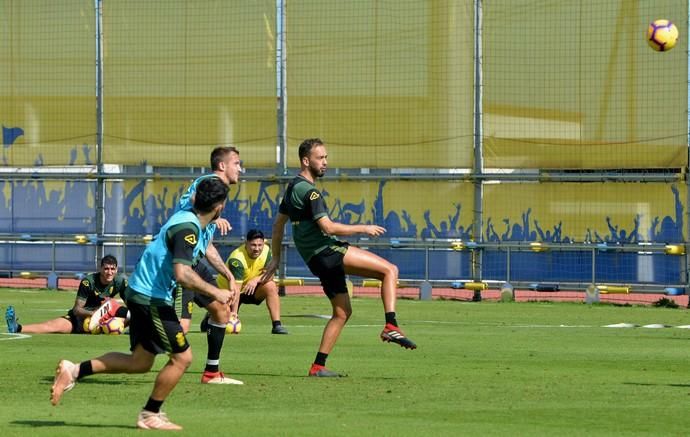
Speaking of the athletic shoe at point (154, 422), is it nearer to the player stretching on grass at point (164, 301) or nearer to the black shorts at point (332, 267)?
the player stretching on grass at point (164, 301)

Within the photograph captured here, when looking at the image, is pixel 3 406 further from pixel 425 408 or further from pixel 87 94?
pixel 87 94

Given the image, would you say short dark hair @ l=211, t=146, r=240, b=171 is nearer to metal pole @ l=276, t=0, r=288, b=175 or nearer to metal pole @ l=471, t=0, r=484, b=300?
metal pole @ l=471, t=0, r=484, b=300

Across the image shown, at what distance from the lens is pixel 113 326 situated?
19.1 meters

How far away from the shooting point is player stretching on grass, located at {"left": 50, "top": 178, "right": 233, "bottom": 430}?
974 centimetres

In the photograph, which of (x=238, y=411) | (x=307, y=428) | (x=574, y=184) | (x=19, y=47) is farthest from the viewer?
(x=19, y=47)

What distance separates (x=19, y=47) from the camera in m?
31.3

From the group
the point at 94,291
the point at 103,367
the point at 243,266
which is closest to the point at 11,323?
the point at 94,291

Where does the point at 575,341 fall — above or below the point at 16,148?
below

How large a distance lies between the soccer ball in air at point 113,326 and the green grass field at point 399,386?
0.80m

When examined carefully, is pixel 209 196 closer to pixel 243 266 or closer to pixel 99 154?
pixel 243 266

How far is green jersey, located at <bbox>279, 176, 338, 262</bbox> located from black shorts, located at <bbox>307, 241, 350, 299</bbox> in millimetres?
61

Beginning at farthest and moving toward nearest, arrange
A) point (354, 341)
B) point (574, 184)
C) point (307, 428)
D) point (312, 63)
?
point (312, 63), point (574, 184), point (354, 341), point (307, 428)

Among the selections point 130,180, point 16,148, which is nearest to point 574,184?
point 130,180

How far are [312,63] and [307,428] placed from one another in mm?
19975
